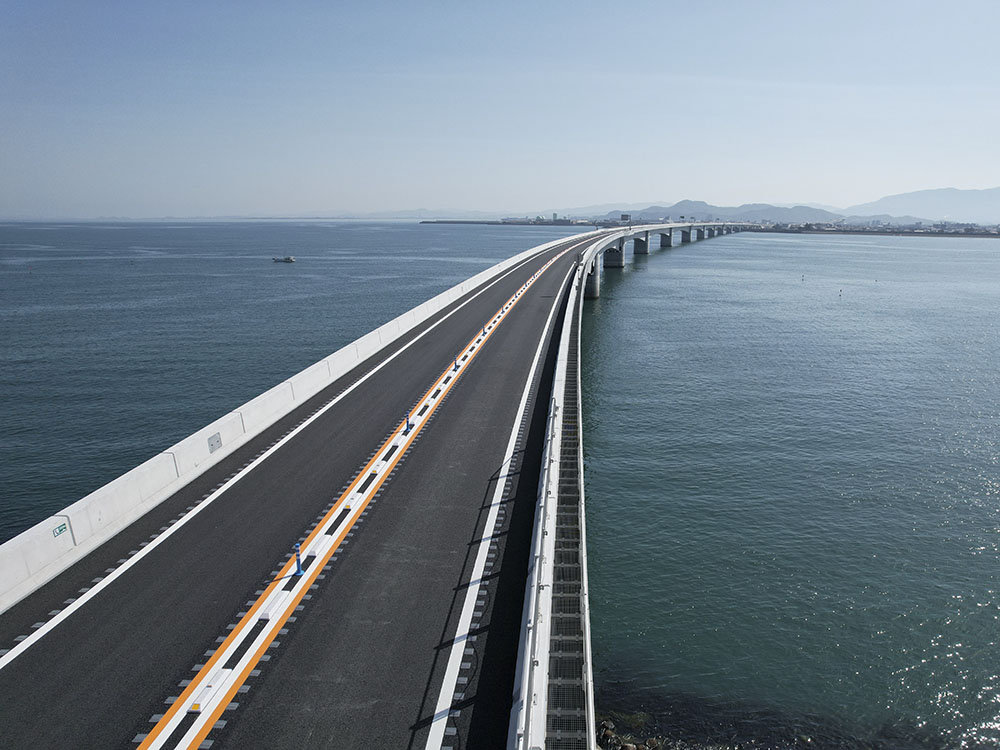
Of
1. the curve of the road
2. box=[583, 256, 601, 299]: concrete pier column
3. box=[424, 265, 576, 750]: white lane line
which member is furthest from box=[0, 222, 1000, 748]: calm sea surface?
the curve of the road

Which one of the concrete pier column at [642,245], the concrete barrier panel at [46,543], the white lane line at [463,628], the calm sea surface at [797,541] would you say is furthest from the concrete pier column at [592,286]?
the concrete pier column at [642,245]

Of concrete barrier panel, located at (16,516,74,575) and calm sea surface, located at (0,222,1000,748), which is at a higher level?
concrete barrier panel, located at (16,516,74,575)

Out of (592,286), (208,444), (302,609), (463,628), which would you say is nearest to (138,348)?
(208,444)

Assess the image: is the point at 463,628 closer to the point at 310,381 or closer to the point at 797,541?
the point at 797,541

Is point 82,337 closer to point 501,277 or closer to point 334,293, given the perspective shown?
point 334,293

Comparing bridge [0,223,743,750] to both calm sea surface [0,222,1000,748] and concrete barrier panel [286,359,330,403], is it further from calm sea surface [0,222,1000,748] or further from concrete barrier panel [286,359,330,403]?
calm sea surface [0,222,1000,748]
